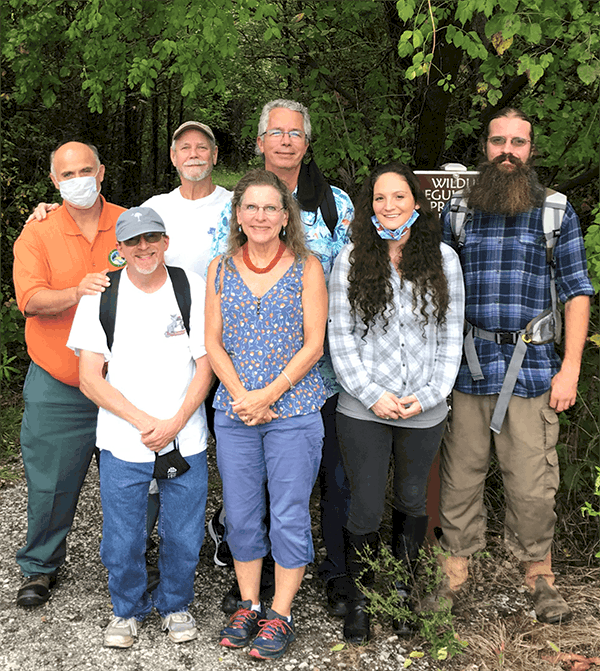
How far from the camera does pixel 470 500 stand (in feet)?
12.1

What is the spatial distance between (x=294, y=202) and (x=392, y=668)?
218cm

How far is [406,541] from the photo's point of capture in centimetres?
350

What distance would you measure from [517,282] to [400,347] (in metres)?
0.66

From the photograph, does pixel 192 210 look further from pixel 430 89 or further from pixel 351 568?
pixel 430 89

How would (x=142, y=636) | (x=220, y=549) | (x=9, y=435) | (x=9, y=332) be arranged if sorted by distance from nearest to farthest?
(x=142, y=636), (x=220, y=549), (x=9, y=435), (x=9, y=332)

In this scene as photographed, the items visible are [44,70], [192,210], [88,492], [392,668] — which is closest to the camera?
[392,668]

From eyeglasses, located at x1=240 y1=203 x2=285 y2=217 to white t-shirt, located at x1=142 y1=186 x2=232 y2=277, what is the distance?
2.38ft

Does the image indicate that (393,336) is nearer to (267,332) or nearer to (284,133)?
(267,332)

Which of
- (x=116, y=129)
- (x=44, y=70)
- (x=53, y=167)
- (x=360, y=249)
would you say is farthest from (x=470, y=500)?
(x=116, y=129)

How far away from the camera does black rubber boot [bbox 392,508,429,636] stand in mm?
3467

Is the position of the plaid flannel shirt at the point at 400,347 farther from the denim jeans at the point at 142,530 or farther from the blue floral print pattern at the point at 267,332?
the denim jeans at the point at 142,530

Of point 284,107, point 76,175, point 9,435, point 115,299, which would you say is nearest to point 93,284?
point 115,299

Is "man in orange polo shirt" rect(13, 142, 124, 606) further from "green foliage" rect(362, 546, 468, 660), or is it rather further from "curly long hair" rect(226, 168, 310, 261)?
"green foliage" rect(362, 546, 468, 660)

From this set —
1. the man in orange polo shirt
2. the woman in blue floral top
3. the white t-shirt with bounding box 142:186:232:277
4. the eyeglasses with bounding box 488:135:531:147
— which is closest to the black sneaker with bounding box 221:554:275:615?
the woman in blue floral top
